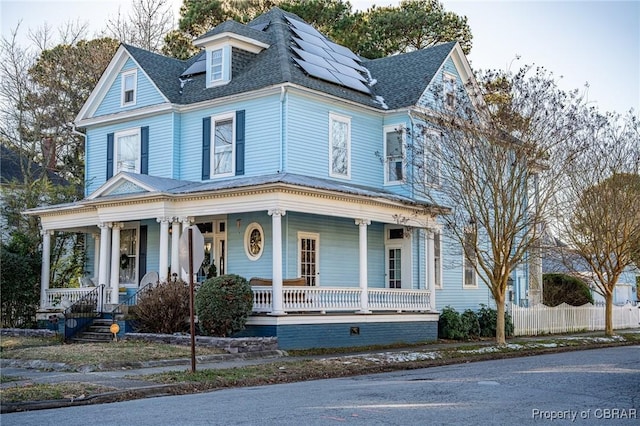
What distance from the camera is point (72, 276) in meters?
31.7

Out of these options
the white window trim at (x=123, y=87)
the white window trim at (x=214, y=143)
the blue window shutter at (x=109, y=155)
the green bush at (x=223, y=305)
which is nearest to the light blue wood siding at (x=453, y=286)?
the white window trim at (x=214, y=143)

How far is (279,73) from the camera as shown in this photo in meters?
24.8

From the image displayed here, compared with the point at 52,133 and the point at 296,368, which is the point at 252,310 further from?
the point at 52,133

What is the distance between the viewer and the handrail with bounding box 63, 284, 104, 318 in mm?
24181

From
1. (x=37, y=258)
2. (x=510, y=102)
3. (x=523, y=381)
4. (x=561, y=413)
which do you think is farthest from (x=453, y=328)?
(x=561, y=413)

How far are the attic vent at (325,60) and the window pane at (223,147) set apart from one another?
3.12 m

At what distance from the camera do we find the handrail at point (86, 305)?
24181 mm

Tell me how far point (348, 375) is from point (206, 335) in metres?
5.82

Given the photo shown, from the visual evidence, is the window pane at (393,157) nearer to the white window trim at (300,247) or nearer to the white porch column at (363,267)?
the white window trim at (300,247)

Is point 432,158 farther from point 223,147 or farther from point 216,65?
point 216,65

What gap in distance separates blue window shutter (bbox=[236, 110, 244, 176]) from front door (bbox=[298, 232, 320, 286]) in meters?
2.79

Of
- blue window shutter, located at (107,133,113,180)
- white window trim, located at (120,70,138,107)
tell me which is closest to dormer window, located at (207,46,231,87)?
white window trim, located at (120,70,138,107)

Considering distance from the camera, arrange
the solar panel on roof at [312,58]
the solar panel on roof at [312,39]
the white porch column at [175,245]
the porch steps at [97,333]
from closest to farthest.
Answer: the porch steps at [97,333], the white porch column at [175,245], the solar panel on roof at [312,58], the solar panel on roof at [312,39]

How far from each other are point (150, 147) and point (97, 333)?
278 inches
